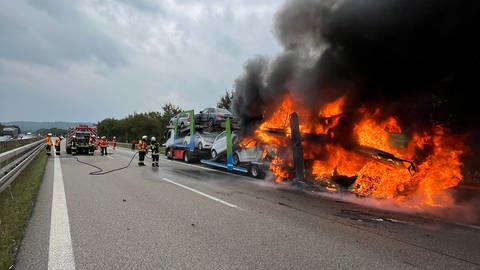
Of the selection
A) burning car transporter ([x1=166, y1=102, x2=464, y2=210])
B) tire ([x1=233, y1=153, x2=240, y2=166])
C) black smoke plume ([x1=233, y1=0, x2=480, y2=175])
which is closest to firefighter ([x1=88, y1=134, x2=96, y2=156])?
tire ([x1=233, y1=153, x2=240, y2=166])

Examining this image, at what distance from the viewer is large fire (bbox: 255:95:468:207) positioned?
321 inches

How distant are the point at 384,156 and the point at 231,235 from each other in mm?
4845

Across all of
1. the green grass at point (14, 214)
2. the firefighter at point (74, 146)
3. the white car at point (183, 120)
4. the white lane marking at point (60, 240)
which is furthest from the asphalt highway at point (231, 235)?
the firefighter at point (74, 146)

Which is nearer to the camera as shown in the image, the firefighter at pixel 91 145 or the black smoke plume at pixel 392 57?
the black smoke plume at pixel 392 57

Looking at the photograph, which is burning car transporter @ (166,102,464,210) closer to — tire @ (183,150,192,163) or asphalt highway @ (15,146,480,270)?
asphalt highway @ (15,146,480,270)

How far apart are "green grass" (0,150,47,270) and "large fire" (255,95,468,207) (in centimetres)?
676

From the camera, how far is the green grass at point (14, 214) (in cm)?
436

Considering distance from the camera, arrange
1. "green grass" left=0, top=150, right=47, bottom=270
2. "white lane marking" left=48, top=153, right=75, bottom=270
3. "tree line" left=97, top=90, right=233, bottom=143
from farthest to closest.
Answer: "tree line" left=97, top=90, right=233, bottom=143
"green grass" left=0, top=150, right=47, bottom=270
"white lane marking" left=48, top=153, right=75, bottom=270

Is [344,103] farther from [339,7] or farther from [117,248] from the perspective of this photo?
[117,248]

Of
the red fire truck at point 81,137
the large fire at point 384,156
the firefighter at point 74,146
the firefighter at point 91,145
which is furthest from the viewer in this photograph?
the firefighter at point 91,145

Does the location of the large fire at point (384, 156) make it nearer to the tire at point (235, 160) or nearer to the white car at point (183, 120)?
the tire at point (235, 160)

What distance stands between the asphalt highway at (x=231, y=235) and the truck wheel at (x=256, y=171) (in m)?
4.01

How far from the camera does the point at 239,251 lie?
4492mm

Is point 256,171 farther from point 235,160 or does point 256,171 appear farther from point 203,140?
point 203,140
